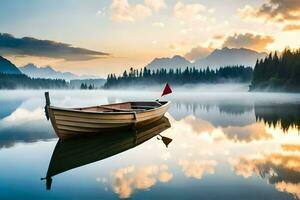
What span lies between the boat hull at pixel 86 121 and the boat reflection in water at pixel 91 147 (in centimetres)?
46

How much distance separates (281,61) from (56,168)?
12958cm

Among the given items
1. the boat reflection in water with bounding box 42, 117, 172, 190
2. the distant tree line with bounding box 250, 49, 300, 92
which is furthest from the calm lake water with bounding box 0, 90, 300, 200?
the distant tree line with bounding box 250, 49, 300, 92

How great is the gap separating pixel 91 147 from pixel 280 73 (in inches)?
4856

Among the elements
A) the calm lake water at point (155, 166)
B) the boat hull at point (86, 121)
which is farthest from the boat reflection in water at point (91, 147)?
the boat hull at point (86, 121)

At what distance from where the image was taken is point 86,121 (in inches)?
806

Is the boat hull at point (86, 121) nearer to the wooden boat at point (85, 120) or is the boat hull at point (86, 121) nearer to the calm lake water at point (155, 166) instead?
the wooden boat at point (85, 120)

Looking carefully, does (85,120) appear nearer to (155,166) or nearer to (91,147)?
(91,147)

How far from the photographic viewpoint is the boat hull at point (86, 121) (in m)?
19.0

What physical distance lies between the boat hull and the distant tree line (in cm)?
10836

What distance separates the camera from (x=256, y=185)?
11.6 m

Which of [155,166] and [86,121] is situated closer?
[155,166]

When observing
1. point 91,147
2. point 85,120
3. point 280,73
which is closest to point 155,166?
point 91,147

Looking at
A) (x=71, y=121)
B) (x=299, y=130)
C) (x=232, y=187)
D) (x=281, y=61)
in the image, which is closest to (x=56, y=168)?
(x=71, y=121)

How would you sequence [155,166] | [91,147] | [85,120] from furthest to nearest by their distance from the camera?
[85,120], [91,147], [155,166]
